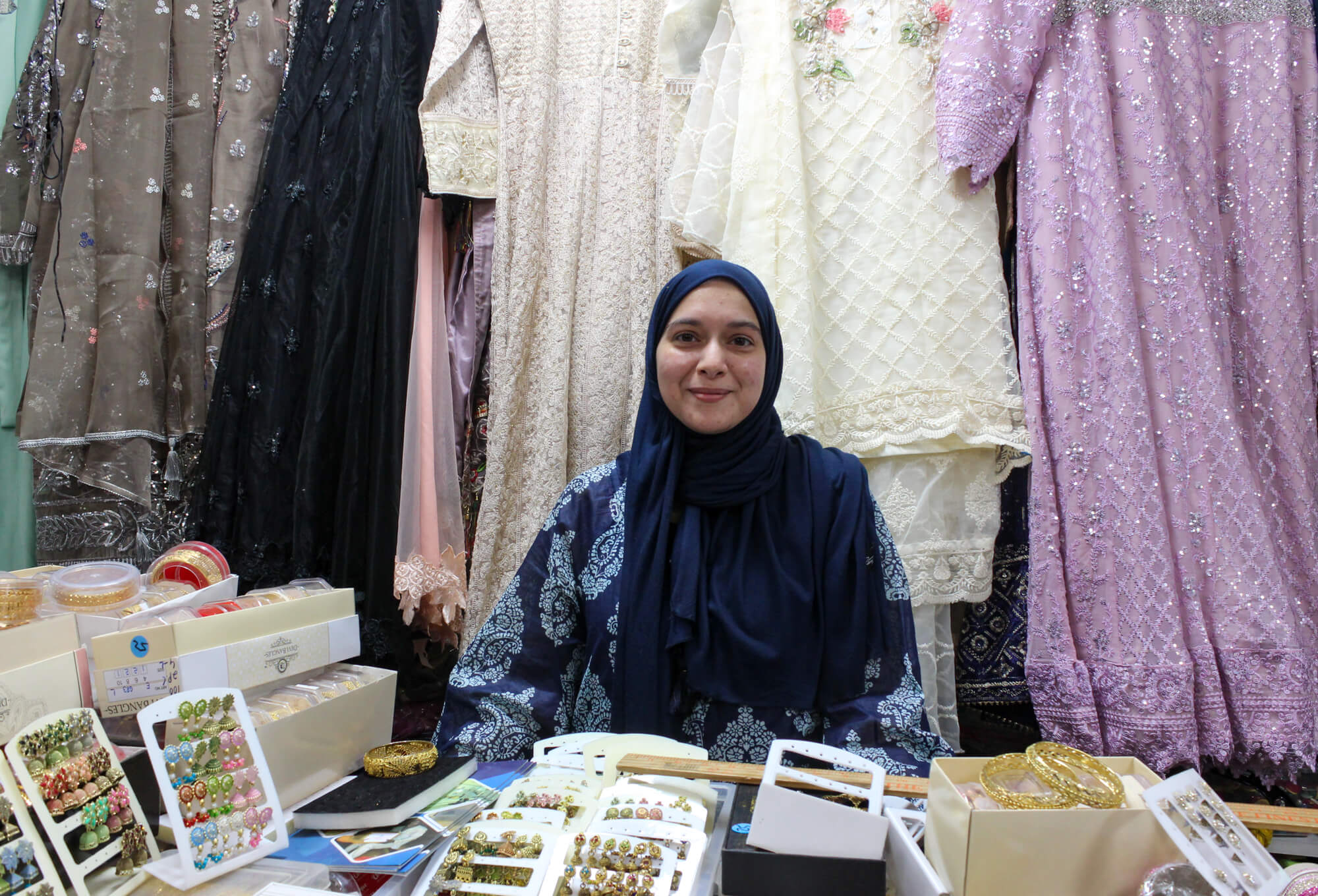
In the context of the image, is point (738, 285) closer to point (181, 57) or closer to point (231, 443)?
point (231, 443)

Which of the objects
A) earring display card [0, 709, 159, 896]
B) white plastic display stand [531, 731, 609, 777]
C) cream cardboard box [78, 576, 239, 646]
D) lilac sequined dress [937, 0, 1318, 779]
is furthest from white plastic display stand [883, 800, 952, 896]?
lilac sequined dress [937, 0, 1318, 779]

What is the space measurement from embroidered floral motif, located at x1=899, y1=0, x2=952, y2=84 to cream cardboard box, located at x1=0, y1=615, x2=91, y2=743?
1.46 metres

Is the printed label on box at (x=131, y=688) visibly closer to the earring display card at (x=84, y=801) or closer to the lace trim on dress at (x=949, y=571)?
the earring display card at (x=84, y=801)

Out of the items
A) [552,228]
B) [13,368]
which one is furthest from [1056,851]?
[13,368]

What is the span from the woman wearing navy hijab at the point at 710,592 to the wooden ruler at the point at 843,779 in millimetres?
332

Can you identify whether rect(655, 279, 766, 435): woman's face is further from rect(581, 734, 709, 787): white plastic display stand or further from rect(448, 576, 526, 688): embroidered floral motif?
rect(581, 734, 709, 787): white plastic display stand

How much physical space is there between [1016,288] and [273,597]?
1.27m

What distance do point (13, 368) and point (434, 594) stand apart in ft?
2.96

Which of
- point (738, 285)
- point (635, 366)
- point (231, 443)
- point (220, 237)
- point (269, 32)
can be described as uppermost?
point (269, 32)

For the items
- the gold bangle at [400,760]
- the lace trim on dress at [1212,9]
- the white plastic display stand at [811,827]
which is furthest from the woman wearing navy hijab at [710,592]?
the lace trim on dress at [1212,9]

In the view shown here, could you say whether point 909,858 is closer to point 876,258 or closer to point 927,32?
point 876,258

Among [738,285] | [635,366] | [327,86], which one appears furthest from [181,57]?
[738,285]

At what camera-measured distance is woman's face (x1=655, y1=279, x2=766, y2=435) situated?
1146 mm

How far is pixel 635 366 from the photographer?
4.97 feet
